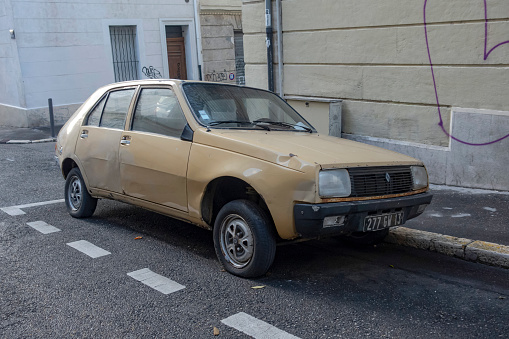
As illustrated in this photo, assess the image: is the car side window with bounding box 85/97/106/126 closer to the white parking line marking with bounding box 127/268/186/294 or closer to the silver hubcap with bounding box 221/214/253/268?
the white parking line marking with bounding box 127/268/186/294

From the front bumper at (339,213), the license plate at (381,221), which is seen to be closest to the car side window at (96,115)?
the front bumper at (339,213)

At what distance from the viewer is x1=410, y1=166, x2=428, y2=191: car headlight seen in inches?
187

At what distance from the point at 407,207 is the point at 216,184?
170cm

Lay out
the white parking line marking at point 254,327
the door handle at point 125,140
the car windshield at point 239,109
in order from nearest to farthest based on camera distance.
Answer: the white parking line marking at point 254,327 → the car windshield at point 239,109 → the door handle at point 125,140

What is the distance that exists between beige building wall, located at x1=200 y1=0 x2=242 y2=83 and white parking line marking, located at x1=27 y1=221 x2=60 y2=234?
1442cm

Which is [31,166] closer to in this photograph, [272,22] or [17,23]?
[272,22]

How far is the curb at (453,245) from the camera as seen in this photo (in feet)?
16.0

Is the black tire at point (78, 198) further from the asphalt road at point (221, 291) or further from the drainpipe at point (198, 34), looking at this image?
the drainpipe at point (198, 34)

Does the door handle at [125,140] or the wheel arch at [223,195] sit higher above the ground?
the door handle at [125,140]

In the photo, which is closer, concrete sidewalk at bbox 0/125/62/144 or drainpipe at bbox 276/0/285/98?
drainpipe at bbox 276/0/285/98

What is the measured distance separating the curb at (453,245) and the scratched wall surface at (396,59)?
7.99 ft

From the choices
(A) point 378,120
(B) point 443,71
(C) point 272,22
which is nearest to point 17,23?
(C) point 272,22

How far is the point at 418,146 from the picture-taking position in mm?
7926

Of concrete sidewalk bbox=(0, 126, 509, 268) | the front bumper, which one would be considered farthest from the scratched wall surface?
the front bumper
